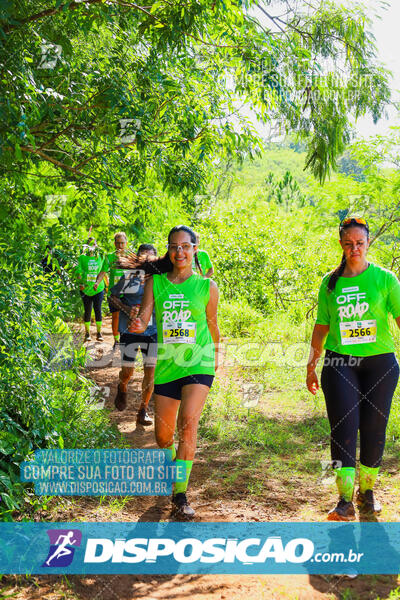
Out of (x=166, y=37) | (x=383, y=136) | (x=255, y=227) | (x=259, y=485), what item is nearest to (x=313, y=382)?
(x=259, y=485)

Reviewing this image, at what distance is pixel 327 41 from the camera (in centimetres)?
664

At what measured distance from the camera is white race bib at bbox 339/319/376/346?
4.09 m

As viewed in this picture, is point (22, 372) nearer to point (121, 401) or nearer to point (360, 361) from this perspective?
point (360, 361)

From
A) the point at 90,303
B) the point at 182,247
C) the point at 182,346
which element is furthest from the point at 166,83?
the point at 90,303

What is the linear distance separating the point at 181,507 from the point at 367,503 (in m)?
1.28

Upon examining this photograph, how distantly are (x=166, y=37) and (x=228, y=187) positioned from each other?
152 ft

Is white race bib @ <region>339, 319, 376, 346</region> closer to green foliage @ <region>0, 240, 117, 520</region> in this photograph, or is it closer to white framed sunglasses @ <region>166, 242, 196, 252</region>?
white framed sunglasses @ <region>166, 242, 196, 252</region>

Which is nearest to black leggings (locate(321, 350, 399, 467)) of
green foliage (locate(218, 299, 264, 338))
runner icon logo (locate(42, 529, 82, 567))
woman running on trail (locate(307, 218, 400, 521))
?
woman running on trail (locate(307, 218, 400, 521))

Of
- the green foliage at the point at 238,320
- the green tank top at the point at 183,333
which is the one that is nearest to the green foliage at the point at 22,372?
the green tank top at the point at 183,333

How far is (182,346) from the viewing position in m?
4.43

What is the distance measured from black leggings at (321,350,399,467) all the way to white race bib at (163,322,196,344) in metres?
0.99

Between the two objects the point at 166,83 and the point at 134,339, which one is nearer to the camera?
the point at 166,83

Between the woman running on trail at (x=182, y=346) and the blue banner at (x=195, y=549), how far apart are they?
0.39 metres

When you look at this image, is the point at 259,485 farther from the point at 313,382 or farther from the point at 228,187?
the point at 228,187
